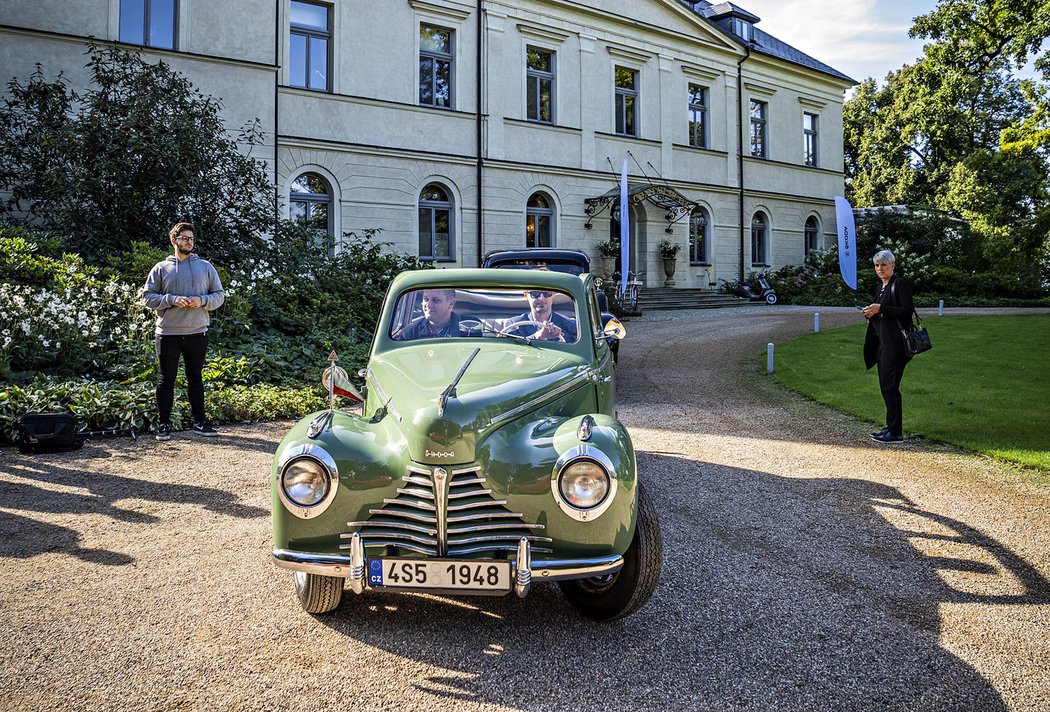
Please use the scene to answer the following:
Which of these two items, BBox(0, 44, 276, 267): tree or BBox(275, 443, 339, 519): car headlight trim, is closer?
BBox(275, 443, 339, 519): car headlight trim

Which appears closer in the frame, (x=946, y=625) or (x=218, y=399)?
(x=946, y=625)

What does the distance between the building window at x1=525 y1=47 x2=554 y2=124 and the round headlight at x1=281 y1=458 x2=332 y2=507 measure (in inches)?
854

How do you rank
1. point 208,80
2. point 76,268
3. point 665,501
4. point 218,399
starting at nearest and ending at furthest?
point 665,501, point 218,399, point 76,268, point 208,80

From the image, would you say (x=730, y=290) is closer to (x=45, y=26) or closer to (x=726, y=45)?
(x=726, y=45)

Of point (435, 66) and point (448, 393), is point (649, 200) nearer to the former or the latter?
point (435, 66)

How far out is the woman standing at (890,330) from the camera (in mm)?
7598

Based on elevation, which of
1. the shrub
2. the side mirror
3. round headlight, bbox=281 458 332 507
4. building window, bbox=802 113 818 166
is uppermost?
building window, bbox=802 113 818 166

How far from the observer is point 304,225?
1465cm

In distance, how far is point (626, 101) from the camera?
26219 millimetres

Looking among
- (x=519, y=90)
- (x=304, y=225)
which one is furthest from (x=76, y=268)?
(x=519, y=90)

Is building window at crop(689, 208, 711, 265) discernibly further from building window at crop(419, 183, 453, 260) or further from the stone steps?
building window at crop(419, 183, 453, 260)

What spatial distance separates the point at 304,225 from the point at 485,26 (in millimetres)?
11065

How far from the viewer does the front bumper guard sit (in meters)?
3.16

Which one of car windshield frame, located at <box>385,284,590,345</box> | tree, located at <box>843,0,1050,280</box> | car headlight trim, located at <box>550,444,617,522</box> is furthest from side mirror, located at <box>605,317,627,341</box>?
tree, located at <box>843,0,1050,280</box>
